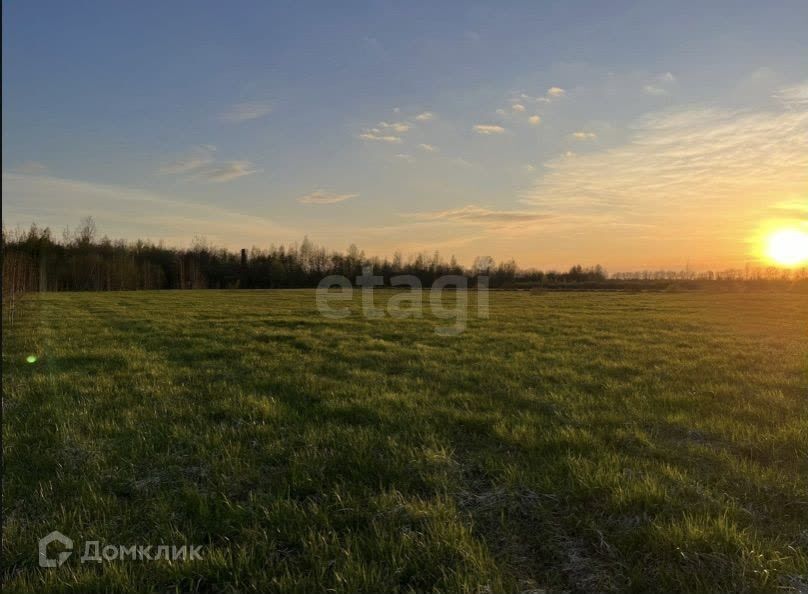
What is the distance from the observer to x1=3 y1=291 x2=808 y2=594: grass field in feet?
11.0

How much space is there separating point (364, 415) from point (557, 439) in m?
2.67

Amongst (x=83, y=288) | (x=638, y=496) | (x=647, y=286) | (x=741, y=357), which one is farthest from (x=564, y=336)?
(x=83, y=288)

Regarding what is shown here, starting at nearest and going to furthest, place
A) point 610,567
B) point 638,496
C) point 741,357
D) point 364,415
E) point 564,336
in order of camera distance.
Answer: point 610,567 < point 638,496 < point 364,415 < point 741,357 < point 564,336

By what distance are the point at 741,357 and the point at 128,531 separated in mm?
13596

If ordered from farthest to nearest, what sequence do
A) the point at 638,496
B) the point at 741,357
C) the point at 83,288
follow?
1. the point at 83,288
2. the point at 741,357
3. the point at 638,496

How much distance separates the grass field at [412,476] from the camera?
336cm

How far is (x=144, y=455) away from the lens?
212 inches

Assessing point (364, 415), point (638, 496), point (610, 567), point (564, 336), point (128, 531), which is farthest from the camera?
point (564, 336)

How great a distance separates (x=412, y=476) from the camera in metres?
4.78

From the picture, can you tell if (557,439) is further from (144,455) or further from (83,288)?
(83,288)

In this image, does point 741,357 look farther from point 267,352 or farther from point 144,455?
point 144,455

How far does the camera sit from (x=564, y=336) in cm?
1647

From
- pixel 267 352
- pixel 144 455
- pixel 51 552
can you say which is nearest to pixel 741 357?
pixel 267 352

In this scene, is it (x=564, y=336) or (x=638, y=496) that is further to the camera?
(x=564, y=336)
